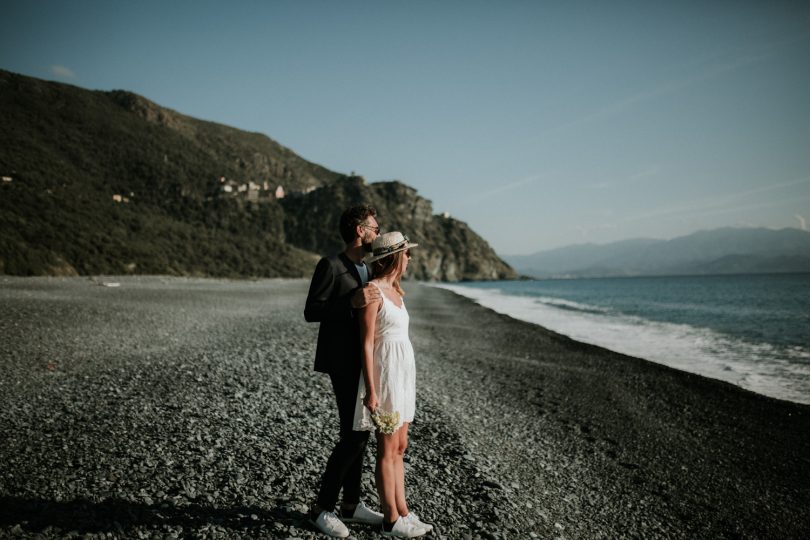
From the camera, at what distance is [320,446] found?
5.71 m

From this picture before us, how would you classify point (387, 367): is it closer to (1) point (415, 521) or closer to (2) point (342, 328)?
(2) point (342, 328)

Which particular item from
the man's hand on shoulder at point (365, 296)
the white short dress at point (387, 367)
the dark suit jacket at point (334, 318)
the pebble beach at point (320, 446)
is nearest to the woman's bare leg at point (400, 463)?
the white short dress at point (387, 367)

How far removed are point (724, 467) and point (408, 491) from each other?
18.1ft

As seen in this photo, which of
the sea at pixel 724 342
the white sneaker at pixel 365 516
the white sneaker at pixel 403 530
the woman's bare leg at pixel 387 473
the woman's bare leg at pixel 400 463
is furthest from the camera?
the sea at pixel 724 342

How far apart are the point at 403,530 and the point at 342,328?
1.93m

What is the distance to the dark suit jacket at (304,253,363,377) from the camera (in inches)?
130

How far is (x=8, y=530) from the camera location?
3.34 m

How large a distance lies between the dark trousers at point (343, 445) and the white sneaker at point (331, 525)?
0.06 m

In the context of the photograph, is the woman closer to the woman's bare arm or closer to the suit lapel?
the woman's bare arm

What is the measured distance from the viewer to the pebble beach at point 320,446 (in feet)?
13.4

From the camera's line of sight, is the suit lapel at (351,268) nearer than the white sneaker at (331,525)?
Yes

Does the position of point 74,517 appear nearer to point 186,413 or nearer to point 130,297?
point 186,413

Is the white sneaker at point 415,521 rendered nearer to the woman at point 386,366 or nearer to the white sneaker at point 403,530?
the white sneaker at point 403,530

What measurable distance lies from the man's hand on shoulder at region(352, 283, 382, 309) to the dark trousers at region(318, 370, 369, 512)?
585mm
